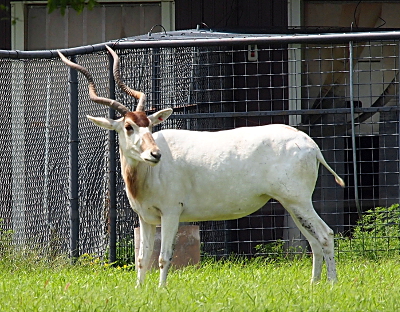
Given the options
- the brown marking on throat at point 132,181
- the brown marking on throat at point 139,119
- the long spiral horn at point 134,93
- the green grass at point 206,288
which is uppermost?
the long spiral horn at point 134,93

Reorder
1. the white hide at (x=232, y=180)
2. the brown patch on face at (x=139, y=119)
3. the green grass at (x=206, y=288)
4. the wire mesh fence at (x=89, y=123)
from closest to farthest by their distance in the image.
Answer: the green grass at (x=206, y=288), the brown patch on face at (x=139, y=119), the white hide at (x=232, y=180), the wire mesh fence at (x=89, y=123)

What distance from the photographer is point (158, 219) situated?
616cm

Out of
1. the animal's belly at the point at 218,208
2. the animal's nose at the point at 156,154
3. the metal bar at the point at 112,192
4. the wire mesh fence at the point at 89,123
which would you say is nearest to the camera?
the animal's nose at the point at 156,154

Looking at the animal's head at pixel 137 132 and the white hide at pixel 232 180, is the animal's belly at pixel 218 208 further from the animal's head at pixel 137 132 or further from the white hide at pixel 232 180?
the animal's head at pixel 137 132

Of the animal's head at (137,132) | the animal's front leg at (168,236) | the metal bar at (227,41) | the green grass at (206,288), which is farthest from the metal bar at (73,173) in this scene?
the animal's front leg at (168,236)

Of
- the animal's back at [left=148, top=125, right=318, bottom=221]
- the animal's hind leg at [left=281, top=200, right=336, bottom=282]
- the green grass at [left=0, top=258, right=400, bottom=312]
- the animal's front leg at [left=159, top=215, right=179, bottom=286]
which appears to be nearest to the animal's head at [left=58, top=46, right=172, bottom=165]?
the animal's back at [left=148, top=125, right=318, bottom=221]

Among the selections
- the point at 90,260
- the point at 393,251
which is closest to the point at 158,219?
the point at 90,260

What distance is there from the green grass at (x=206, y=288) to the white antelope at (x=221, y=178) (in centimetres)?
41

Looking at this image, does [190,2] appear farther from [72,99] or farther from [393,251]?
[393,251]

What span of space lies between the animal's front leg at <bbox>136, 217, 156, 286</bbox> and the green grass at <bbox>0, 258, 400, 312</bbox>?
0.43ft

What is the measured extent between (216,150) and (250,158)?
27 cm

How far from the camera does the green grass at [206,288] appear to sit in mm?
5059

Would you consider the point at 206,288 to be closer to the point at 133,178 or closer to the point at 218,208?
the point at 218,208

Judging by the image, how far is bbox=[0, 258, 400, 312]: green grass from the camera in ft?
16.6
